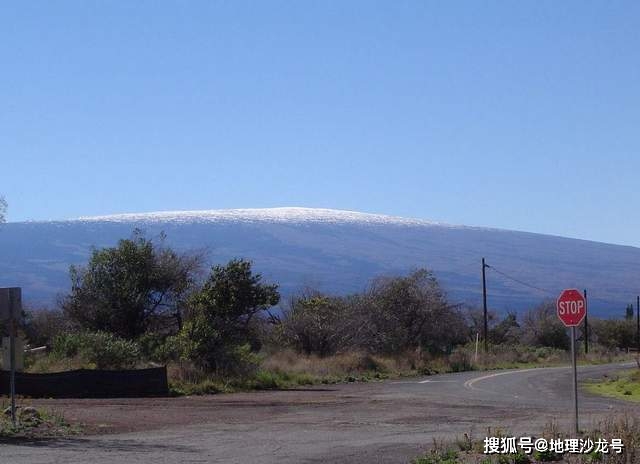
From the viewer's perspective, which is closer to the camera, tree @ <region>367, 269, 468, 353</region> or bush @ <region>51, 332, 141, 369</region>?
bush @ <region>51, 332, 141, 369</region>

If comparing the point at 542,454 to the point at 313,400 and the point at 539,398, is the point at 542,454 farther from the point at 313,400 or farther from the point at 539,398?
the point at 539,398

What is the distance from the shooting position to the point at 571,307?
16328mm

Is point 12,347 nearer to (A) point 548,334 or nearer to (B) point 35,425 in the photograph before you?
(B) point 35,425

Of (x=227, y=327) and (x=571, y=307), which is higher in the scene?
(x=571, y=307)

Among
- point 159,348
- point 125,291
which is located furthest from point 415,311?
point 159,348

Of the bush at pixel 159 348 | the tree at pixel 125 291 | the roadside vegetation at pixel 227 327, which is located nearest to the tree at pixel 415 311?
the roadside vegetation at pixel 227 327

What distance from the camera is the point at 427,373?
2115 inches

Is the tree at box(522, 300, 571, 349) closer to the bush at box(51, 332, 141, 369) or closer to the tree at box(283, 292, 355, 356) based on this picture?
the tree at box(283, 292, 355, 356)

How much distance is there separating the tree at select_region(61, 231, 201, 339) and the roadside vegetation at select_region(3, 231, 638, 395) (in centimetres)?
4

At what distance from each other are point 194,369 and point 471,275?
16486cm

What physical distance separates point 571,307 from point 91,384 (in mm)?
17366

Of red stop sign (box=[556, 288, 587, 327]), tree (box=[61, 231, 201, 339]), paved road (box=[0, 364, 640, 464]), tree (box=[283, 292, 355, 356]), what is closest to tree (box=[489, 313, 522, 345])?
tree (box=[283, 292, 355, 356])

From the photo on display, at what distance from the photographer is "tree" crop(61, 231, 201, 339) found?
39375 millimetres

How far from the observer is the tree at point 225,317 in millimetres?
35750
